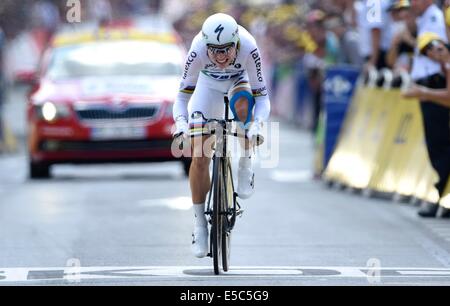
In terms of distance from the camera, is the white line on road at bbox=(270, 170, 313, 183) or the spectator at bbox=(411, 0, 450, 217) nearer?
the spectator at bbox=(411, 0, 450, 217)

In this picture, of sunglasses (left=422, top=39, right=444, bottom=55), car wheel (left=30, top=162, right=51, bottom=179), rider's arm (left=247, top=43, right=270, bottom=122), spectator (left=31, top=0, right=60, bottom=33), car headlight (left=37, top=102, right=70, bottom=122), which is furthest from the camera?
spectator (left=31, top=0, right=60, bottom=33)

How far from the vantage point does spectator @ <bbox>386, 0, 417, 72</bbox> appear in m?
14.4

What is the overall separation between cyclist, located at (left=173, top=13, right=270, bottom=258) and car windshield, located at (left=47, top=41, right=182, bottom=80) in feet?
28.9

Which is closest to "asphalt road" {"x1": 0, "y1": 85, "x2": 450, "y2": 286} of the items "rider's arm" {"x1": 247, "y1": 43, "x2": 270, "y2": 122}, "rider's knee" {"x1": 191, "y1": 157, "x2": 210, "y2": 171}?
"rider's knee" {"x1": 191, "y1": 157, "x2": 210, "y2": 171}

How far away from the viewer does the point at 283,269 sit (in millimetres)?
10039

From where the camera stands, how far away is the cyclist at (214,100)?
980 cm

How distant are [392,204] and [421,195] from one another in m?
0.80

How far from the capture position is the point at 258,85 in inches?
398

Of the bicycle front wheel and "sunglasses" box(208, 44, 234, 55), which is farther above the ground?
"sunglasses" box(208, 44, 234, 55)

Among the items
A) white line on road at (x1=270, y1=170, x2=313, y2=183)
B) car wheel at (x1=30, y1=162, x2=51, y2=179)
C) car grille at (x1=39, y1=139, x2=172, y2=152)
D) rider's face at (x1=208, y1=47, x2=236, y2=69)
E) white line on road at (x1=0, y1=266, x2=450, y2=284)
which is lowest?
white line on road at (x1=270, y1=170, x2=313, y2=183)

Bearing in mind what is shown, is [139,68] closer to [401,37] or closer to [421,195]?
[401,37]

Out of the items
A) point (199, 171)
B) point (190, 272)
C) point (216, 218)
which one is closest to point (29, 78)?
point (199, 171)

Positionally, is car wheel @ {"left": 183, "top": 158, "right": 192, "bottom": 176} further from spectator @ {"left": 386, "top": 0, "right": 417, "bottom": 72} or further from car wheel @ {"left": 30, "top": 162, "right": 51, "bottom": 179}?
spectator @ {"left": 386, "top": 0, "right": 417, "bottom": 72}

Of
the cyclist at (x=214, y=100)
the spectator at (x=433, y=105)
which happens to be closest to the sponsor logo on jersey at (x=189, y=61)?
the cyclist at (x=214, y=100)
